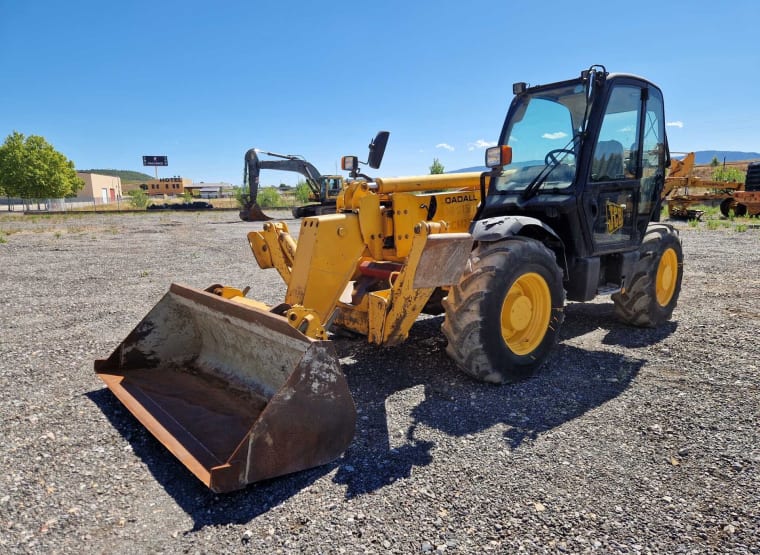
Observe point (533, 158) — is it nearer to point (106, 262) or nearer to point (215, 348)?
point (215, 348)

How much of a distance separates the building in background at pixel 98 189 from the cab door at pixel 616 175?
101841mm

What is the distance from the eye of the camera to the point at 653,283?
5.96 meters

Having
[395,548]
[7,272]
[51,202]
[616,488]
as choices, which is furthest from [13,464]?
[51,202]

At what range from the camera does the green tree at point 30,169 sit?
2158 inches

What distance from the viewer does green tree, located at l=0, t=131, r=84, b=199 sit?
54.8 metres

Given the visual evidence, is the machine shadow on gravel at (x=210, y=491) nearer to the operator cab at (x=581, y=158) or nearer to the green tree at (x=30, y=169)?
the operator cab at (x=581, y=158)

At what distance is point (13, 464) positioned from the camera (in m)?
3.16

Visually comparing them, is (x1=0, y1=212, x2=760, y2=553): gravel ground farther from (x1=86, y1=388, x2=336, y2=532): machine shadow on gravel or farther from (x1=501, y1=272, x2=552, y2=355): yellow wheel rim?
(x1=501, y1=272, x2=552, y2=355): yellow wheel rim

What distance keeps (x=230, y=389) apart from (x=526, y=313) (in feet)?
8.40

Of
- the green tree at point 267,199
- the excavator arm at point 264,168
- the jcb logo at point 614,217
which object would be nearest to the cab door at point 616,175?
the jcb logo at point 614,217

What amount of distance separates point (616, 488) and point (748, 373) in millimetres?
2552

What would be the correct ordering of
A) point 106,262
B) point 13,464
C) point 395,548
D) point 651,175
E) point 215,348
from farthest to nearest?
1. point 106,262
2. point 651,175
3. point 215,348
4. point 13,464
5. point 395,548

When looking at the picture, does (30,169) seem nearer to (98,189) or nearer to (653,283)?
(98,189)

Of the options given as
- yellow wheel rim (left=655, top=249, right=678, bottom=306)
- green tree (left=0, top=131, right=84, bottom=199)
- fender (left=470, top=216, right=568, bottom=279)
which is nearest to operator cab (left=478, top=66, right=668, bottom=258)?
fender (left=470, top=216, right=568, bottom=279)
